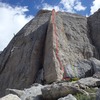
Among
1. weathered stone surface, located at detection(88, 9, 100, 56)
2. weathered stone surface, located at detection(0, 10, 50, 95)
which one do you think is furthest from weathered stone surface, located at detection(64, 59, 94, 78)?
weathered stone surface, located at detection(88, 9, 100, 56)

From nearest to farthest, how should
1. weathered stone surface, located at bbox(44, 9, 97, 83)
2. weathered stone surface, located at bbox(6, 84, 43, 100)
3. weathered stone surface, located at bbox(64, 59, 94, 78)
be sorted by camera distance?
weathered stone surface, located at bbox(6, 84, 43, 100) → weathered stone surface, located at bbox(64, 59, 94, 78) → weathered stone surface, located at bbox(44, 9, 97, 83)

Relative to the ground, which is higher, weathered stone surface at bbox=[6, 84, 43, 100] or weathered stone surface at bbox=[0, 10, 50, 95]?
weathered stone surface at bbox=[0, 10, 50, 95]

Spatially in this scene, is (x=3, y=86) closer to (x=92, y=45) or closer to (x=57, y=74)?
(x=57, y=74)

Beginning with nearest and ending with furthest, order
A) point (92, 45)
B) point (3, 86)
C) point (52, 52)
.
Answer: point (52, 52) < point (3, 86) < point (92, 45)

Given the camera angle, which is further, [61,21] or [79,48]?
[61,21]

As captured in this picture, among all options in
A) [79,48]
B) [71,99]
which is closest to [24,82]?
[79,48]

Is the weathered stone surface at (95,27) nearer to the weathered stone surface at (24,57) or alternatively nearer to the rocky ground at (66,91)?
the weathered stone surface at (24,57)

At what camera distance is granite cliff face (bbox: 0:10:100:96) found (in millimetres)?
27469

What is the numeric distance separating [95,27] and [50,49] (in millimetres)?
7934

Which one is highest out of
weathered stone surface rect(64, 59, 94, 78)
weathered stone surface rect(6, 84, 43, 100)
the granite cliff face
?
the granite cliff face

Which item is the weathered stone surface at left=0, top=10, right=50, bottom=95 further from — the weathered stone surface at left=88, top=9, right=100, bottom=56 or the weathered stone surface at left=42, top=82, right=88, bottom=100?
the weathered stone surface at left=42, top=82, right=88, bottom=100

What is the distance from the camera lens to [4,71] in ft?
107

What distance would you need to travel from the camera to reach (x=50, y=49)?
28891mm

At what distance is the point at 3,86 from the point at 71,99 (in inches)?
716
